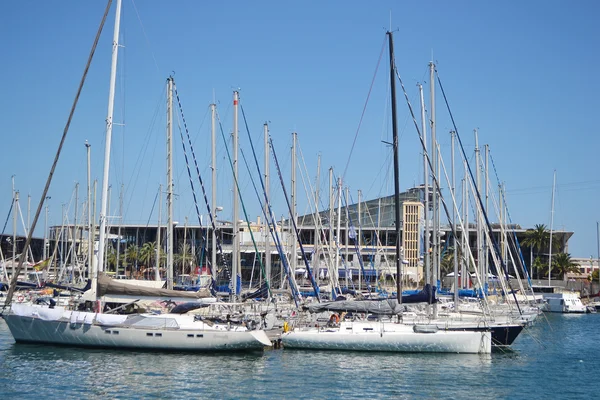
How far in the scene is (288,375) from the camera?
1220 inches

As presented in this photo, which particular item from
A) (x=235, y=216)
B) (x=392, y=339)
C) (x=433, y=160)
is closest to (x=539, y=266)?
(x=433, y=160)

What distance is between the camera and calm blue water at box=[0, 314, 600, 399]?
27688mm

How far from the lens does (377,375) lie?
31.5m

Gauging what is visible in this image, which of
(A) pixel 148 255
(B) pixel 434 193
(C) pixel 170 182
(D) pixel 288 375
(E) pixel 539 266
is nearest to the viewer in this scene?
(D) pixel 288 375

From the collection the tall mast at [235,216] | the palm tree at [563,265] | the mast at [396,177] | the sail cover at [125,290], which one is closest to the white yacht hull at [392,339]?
the mast at [396,177]

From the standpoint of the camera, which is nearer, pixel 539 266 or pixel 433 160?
pixel 433 160

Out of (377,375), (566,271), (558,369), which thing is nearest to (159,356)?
(377,375)

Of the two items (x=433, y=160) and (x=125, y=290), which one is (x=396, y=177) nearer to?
(x=433, y=160)

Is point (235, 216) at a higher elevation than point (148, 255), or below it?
higher

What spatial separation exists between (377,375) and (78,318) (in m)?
14.9

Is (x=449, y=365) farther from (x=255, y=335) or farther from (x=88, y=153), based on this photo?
(x=88, y=153)

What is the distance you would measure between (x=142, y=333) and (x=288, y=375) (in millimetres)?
8269

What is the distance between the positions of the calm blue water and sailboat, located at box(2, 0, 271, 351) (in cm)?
55

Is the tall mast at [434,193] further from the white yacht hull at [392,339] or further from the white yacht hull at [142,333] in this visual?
the white yacht hull at [142,333]
